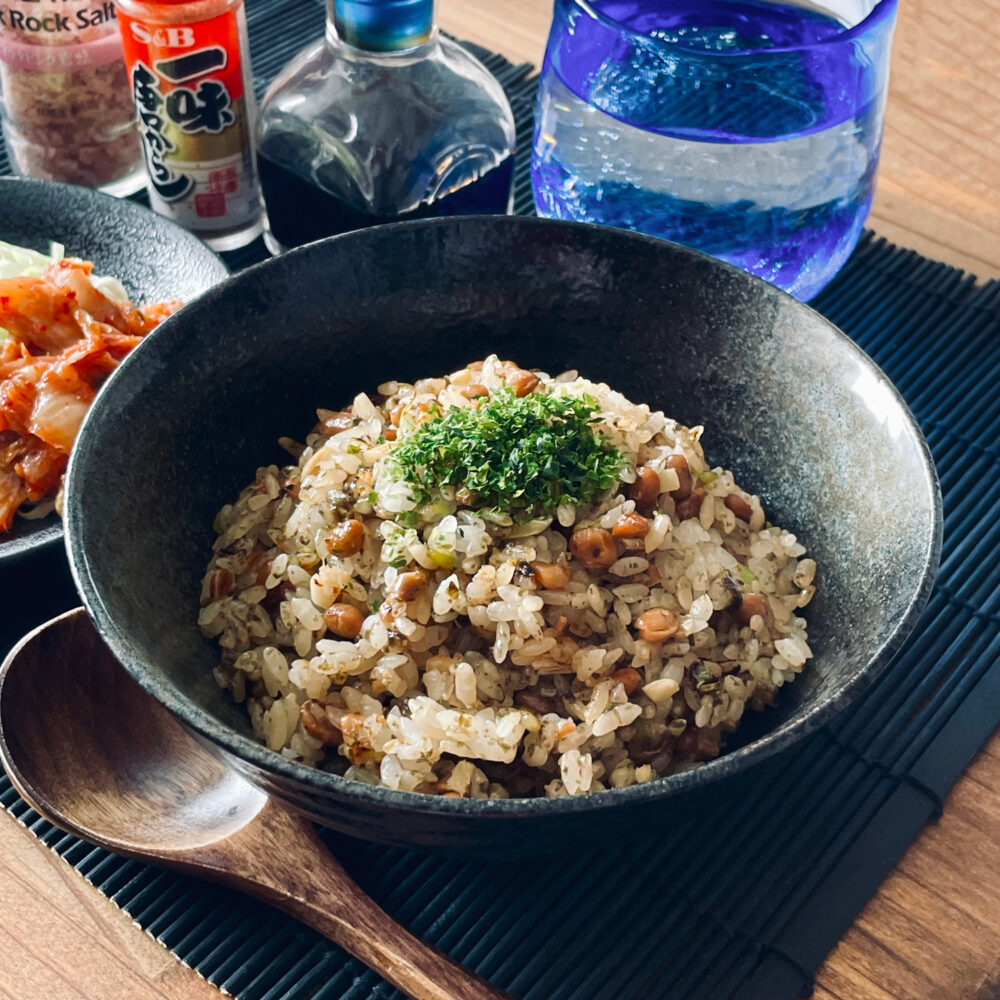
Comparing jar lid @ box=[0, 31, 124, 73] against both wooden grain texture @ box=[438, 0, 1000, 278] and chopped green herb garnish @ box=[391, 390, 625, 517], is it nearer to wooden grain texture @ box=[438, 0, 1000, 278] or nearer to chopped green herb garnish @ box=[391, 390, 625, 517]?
wooden grain texture @ box=[438, 0, 1000, 278]

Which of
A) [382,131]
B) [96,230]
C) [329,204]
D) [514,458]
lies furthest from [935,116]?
[96,230]

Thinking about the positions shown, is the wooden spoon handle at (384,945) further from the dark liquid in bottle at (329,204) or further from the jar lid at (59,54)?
the jar lid at (59,54)

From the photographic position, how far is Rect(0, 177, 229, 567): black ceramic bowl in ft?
8.39

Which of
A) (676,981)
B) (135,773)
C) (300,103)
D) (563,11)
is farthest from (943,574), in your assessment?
(300,103)

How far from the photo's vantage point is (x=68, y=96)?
2629 mm

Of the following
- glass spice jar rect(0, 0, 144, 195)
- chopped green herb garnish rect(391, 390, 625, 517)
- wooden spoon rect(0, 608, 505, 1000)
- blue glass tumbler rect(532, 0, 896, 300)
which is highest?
blue glass tumbler rect(532, 0, 896, 300)

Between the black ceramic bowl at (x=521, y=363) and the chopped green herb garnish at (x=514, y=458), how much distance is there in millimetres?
346

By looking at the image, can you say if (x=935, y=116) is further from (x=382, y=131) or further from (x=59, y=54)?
(x=59, y=54)

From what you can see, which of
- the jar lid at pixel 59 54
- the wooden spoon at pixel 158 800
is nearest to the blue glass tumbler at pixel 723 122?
the jar lid at pixel 59 54

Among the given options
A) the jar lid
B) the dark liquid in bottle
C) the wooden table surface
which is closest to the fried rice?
the wooden table surface

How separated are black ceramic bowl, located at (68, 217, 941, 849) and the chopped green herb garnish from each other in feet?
1.13

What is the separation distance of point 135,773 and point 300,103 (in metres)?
1.45

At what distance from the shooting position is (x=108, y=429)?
5.49 feet

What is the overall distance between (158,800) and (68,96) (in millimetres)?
1737
